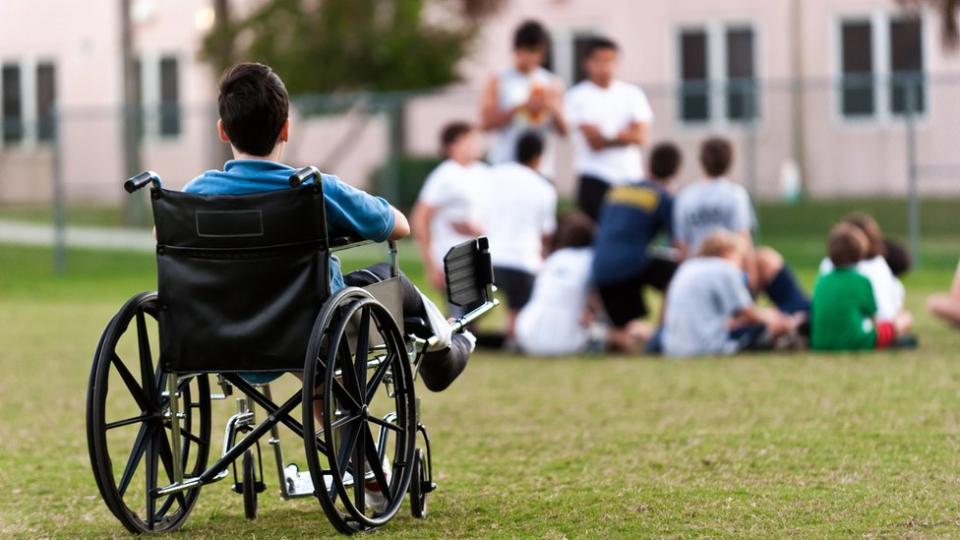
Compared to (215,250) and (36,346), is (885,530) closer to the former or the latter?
(215,250)

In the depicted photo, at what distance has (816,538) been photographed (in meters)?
4.91

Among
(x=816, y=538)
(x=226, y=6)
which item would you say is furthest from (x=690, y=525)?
(x=226, y=6)

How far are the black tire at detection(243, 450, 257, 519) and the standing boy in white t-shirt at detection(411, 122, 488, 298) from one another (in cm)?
657

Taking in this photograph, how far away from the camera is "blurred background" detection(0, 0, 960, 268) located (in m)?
20.1

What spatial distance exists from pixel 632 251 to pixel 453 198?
1.52m

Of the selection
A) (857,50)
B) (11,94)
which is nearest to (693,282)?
(857,50)

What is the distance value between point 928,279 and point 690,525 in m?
12.3

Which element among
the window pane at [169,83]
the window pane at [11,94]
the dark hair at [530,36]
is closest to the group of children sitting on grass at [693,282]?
the dark hair at [530,36]

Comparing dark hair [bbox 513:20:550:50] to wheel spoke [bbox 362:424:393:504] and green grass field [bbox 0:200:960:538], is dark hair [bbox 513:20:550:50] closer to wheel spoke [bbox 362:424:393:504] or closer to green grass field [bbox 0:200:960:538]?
green grass field [bbox 0:200:960:538]

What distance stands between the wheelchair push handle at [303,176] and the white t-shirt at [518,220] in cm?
686

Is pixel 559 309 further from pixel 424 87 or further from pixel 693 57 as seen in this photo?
pixel 693 57

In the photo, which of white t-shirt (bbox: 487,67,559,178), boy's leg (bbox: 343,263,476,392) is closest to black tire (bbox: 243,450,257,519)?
boy's leg (bbox: 343,263,476,392)

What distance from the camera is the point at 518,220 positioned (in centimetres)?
1187

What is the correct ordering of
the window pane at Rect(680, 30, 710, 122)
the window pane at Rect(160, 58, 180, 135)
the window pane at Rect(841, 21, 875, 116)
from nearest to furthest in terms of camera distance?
the window pane at Rect(841, 21, 875, 116) < the window pane at Rect(680, 30, 710, 122) < the window pane at Rect(160, 58, 180, 135)
